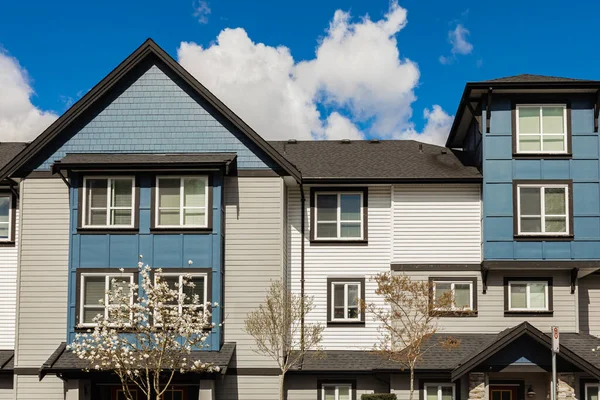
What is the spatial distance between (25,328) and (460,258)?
47.0ft

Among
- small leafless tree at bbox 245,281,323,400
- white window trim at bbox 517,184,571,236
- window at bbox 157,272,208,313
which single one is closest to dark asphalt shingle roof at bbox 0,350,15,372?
window at bbox 157,272,208,313

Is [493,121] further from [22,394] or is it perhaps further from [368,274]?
[22,394]

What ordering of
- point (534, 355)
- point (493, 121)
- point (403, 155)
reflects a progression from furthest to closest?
1. point (403, 155)
2. point (493, 121)
3. point (534, 355)

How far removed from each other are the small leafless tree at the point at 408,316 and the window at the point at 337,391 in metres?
1.67

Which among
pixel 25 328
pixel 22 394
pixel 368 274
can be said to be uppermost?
pixel 368 274

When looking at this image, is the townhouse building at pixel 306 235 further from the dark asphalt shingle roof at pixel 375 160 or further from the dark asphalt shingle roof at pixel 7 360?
the dark asphalt shingle roof at pixel 375 160

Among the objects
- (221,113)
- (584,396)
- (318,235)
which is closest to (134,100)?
(221,113)

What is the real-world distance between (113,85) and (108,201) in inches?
149

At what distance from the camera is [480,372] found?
25.7 metres

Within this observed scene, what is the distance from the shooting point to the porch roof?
2453 cm

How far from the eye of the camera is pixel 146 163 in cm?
2558

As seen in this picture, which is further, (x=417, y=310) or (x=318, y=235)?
(x=318, y=235)

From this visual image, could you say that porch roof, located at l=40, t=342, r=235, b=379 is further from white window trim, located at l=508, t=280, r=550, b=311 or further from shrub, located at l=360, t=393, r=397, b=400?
white window trim, located at l=508, t=280, r=550, b=311

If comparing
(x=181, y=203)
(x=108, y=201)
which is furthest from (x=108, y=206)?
(x=181, y=203)
